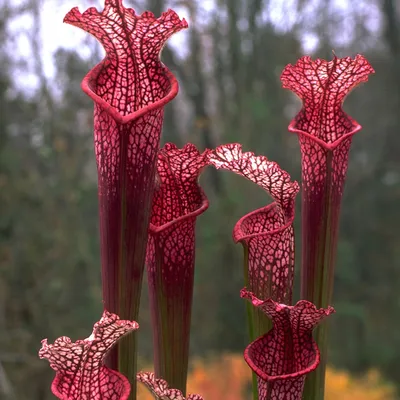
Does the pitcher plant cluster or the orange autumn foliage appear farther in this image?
the orange autumn foliage

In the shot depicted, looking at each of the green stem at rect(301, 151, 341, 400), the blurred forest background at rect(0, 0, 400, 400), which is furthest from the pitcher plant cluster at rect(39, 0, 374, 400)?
the blurred forest background at rect(0, 0, 400, 400)

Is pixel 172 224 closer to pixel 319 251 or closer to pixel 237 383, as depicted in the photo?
pixel 319 251

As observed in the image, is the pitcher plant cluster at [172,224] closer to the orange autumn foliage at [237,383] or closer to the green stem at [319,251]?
the green stem at [319,251]

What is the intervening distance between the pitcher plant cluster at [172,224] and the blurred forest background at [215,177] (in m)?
1.81

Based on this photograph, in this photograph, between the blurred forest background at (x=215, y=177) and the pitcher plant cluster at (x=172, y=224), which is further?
the blurred forest background at (x=215, y=177)

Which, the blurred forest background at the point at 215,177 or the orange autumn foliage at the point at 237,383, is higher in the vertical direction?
the blurred forest background at the point at 215,177

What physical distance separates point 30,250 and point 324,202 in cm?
211

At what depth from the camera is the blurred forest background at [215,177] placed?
2326mm

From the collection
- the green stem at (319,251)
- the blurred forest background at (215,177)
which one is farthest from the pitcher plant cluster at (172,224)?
the blurred forest background at (215,177)

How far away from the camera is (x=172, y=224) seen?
46 cm

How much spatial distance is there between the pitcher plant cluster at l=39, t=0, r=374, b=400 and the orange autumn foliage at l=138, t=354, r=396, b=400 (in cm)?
188

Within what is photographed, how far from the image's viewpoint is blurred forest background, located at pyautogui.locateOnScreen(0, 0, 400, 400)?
233cm

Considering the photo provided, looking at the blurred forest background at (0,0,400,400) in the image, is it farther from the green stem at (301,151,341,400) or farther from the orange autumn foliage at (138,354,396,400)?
the green stem at (301,151,341,400)

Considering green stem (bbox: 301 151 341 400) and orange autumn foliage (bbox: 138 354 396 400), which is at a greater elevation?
green stem (bbox: 301 151 341 400)
